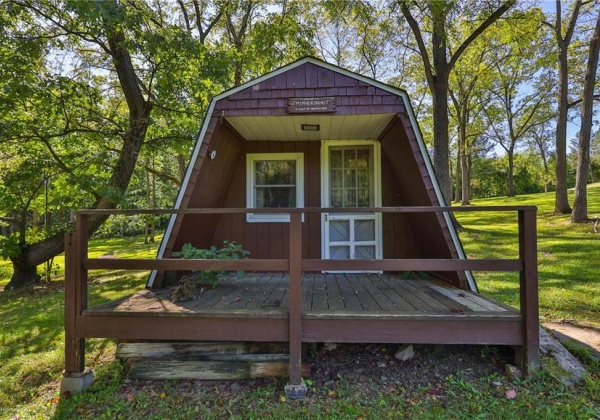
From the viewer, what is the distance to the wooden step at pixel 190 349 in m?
3.06

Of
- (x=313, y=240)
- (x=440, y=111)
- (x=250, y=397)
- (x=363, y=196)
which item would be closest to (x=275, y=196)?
(x=313, y=240)

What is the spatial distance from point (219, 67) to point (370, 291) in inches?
238

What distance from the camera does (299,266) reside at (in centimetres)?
273

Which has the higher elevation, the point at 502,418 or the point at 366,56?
the point at 366,56

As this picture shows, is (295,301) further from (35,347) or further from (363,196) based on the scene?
(35,347)

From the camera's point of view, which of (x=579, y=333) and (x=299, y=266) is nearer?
(x=299, y=266)

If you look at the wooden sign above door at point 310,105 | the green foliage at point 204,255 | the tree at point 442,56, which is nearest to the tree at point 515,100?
the tree at point 442,56

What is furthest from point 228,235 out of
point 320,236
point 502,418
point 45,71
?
point 45,71

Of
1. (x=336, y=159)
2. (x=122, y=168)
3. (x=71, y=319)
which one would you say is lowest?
(x=71, y=319)

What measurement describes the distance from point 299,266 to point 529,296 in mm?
1953

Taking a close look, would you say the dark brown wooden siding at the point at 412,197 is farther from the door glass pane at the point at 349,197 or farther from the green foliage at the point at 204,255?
the green foliage at the point at 204,255

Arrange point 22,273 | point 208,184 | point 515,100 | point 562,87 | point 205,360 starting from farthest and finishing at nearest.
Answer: point 515,100 → point 562,87 → point 22,273 → point 208,184 → point 205,360

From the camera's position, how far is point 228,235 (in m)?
5.14

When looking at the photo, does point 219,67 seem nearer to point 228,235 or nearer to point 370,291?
point 228,235
